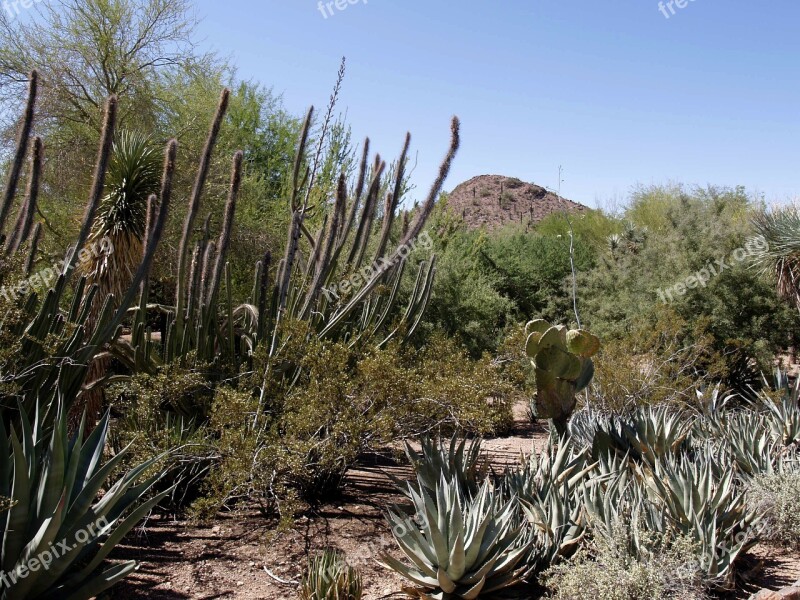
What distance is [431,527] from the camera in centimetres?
403

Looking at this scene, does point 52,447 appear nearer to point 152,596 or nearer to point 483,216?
point 152,596

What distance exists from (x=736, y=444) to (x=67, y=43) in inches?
559

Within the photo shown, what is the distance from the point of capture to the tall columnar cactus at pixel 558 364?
6.71m

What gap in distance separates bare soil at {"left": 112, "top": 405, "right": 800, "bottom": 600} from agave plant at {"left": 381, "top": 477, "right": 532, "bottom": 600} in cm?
27

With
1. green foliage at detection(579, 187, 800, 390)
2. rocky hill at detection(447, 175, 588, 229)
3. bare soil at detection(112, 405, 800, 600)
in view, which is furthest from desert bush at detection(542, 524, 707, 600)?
rocky hill at detection(447, 175, 588, 229)

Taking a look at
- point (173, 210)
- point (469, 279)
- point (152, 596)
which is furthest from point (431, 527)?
point (469, 279)

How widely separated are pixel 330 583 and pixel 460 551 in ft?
2.57

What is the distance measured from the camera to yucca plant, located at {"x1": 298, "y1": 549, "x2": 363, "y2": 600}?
3924 millimetres

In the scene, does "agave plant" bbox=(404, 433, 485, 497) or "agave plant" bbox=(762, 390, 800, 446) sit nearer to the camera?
"agave plant" bbox=(404, 433, 485, 497)

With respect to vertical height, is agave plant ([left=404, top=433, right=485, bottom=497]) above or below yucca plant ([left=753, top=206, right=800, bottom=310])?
below

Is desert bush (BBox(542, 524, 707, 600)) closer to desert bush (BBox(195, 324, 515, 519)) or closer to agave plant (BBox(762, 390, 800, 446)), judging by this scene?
desert bush (BBox(195, 324, 515, 519))

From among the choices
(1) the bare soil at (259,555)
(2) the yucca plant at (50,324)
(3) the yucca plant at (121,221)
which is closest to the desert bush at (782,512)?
(1) the bare soil at (259,555)

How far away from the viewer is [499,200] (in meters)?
63.8

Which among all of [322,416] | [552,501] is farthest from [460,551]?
[322,416]
